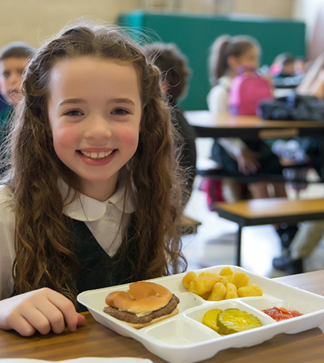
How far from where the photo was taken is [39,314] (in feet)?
2.71

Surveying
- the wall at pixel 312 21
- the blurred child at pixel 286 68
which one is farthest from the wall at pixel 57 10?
the blurred child at pixel 286 68

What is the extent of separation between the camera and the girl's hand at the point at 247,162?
161 inches

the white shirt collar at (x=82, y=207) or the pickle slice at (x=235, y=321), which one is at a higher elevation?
the white shirt collar at (x=82, y=207)

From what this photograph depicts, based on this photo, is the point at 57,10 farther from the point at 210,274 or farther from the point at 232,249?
the point at 210,274

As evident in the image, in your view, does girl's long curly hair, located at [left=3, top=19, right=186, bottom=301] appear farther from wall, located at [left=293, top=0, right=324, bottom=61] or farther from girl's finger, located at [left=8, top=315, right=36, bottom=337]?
wall, located at [left=293, top=0, right=324, bottom=61]

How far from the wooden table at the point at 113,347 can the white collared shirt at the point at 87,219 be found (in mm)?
327

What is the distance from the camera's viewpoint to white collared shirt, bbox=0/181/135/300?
1.15m

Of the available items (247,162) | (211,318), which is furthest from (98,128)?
(247,162)

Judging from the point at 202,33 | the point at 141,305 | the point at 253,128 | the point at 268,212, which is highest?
the point at 202,33

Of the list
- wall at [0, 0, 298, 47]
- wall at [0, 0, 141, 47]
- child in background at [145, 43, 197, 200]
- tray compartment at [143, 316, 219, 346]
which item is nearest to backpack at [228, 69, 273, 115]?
child in background at [145, 43, 197, 200]

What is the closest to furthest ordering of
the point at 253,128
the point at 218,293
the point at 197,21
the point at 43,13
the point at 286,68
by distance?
the point at 218,293 → the point at 253,128 → the point at 286,68 → the point at 43,13 → the point at 197,21

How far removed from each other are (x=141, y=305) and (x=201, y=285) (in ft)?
0.52

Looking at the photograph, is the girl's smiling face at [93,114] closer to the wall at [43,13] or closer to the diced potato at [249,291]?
the diced potato at [249,291]

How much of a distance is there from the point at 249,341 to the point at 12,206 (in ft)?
2.14
